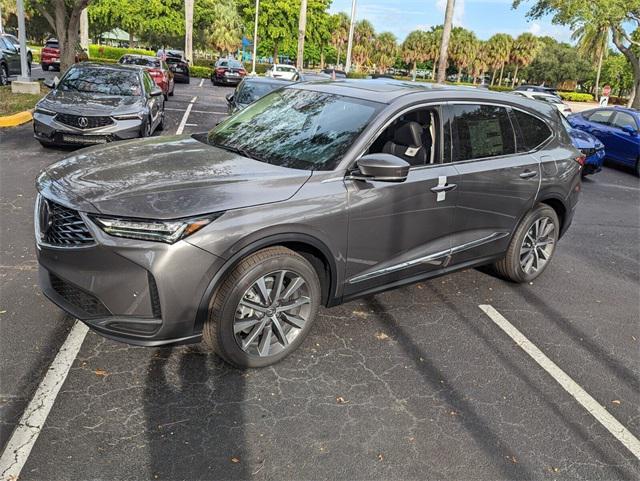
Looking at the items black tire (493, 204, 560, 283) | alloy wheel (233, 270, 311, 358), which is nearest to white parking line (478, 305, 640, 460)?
black tire (493, 204, 560, 283)

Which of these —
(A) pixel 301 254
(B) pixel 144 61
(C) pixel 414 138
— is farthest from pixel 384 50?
(A) pixel 301 254

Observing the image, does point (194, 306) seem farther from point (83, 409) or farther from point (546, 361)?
point (546, 361)

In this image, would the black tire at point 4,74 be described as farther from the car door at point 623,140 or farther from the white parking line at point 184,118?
the car door at point 623,140

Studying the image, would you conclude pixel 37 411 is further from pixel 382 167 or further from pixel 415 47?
pixel 415 47

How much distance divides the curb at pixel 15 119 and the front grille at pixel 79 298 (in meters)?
9.93

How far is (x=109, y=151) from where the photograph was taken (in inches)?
160

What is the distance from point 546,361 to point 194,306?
258 centimetres

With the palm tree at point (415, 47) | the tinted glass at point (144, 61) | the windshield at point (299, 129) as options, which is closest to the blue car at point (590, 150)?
the windshield at point (299, 129)

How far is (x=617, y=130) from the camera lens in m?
14.2

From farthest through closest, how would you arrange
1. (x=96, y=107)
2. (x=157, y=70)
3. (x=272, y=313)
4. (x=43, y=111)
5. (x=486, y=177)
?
(x=157, y=70), (x=96, y=107), (x=43, y=111), (x=486, y=177), (x=272, y=313)

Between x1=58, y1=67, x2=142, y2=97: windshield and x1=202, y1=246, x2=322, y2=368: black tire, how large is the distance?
7.83 meters

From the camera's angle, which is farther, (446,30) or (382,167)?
(446,30)

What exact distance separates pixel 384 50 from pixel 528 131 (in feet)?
282

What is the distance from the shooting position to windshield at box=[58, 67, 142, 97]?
32.8ft
